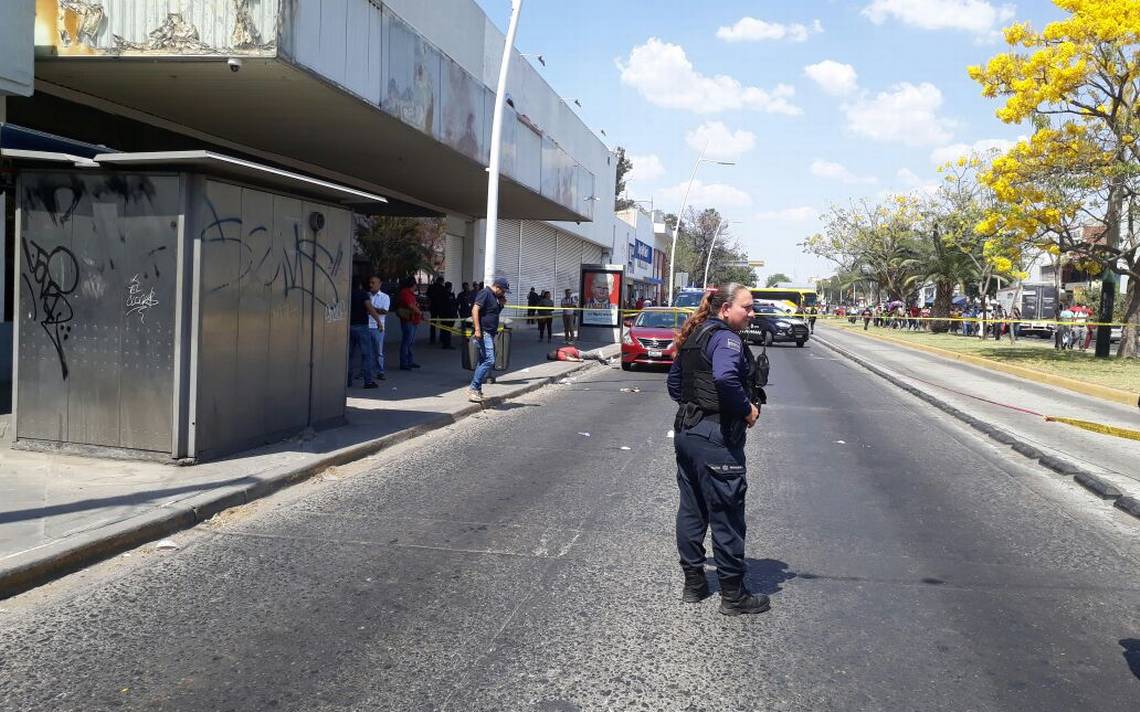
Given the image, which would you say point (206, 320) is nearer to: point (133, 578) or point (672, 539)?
point (133, 578)

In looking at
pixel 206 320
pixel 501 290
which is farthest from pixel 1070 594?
pixel 501 290

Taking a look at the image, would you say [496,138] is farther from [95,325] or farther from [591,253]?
[591,253]

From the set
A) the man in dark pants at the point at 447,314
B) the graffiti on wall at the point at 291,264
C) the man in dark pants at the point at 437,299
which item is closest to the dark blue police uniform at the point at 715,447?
the graffiti on wall at the point at 291,264

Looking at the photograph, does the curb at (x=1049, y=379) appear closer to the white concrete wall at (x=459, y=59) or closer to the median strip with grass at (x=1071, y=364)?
the median strip with grass at (x=1071, y=364)

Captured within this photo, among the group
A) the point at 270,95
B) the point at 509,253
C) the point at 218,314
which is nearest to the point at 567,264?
the point at 509,253

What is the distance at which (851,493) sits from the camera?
326 inches

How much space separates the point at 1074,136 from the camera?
80.5ft

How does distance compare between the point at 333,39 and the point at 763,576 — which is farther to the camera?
the point at 333,39

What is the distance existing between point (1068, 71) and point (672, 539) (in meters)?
22.6

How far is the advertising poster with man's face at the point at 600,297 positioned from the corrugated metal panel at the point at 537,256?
4.55m

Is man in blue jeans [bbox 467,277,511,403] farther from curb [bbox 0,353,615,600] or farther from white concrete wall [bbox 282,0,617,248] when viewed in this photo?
curb [bbox 0,353,615,600]

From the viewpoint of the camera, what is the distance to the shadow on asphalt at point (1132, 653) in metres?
4.37

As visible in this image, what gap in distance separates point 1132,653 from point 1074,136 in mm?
23799

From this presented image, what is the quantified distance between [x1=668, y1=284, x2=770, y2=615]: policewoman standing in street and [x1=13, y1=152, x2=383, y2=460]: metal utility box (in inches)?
179
